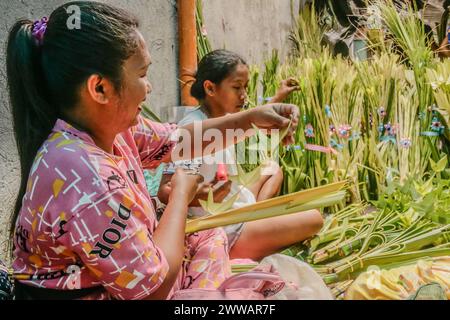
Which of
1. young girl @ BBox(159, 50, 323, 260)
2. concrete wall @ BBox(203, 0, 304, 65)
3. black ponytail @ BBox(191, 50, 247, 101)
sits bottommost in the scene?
young girl @ BBox(159, 50, 323, 260)

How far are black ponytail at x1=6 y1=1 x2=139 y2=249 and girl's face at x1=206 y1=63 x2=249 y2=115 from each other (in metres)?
1.45

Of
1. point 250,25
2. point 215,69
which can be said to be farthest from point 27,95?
point 250,25

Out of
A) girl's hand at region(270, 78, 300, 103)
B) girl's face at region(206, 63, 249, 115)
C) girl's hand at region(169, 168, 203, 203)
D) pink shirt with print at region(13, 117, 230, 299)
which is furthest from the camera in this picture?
girl's hand at region(270, 78, 300, 103)

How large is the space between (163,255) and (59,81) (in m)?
0.45

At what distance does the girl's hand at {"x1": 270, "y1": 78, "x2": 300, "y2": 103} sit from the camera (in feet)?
10.3

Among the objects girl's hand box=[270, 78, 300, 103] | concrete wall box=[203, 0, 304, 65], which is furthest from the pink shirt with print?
concrete wall box=[203, 0, 304, 65]

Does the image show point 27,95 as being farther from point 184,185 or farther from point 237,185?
point 237,185

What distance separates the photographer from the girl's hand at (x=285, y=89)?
3.12 m

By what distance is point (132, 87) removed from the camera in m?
1.35

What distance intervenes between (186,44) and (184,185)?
75.9 inches

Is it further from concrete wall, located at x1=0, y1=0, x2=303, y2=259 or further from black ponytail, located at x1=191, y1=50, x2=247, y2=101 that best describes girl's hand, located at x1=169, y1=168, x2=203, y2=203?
black ponytail, located at x1=191, y1=50, x2=247, y2=101

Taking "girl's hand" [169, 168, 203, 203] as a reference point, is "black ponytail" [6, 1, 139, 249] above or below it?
above
